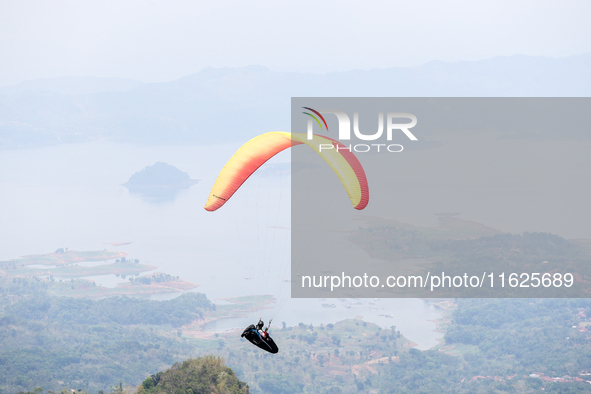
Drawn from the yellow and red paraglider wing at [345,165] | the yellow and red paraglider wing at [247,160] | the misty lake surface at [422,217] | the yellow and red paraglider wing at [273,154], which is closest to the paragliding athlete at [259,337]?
the yellow and red paraglider wing at [273,154]

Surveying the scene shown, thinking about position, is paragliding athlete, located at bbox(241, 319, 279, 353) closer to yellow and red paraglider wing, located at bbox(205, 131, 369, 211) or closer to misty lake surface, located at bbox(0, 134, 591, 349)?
yellow and red paraglider wing, located at bbox(205, 131, 369, 211)

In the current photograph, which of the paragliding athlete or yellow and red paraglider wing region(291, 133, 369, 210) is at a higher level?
yellow and red paraglider wing region(291, 133, 369, 210)

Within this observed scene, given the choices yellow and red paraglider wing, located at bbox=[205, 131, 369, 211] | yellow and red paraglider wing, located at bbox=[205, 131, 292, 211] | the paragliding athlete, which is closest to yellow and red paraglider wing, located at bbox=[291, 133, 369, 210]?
yellow and red paraglider wing, located at bbox=[205, 131, 369, 211]

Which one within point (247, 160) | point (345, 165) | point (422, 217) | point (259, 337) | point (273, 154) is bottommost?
point (259, 337)

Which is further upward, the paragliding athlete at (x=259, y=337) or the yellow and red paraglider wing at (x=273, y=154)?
the yellow and red paraglider wing at (x=273, y=154)

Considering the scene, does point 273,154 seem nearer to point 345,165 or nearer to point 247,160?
point 247,160

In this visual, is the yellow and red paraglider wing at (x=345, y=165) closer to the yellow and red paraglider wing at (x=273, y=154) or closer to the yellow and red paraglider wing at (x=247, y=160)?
the yellow and red paraglider wing at (x=273, y=154)

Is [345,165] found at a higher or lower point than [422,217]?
higher

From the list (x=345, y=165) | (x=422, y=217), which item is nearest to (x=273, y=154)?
(x=345, y=165)
